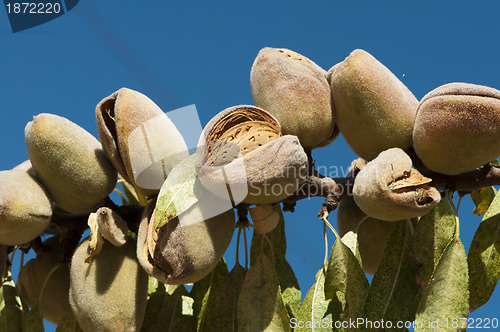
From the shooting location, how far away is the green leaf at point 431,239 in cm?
145

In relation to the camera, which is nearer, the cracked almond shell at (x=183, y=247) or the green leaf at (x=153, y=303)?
the cracked almond shell at (x=183, y=247)

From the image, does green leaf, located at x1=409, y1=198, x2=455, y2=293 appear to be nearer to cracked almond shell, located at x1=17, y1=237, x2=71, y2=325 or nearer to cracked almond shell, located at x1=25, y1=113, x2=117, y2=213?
cracked almond shell, located at x1=25, y1=113, x2=117, y2=213

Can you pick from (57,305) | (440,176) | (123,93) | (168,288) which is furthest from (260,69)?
(57,305)

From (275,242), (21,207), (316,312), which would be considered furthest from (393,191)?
(21,207)

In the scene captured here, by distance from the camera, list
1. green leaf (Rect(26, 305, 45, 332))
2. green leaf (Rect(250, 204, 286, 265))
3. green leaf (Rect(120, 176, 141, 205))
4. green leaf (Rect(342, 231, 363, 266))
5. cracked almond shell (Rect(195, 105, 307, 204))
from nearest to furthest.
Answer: cracked almond shell (Rect(195, 105, 307, 204)) < green leaf (Rect(342, 231, 363, 266)) < green leaf (Rect(26, 305, 45, 332)) < green leaf (Rect(250, 204, 286, 265)) < green leaf (Rect(120, 176, 141, 205))

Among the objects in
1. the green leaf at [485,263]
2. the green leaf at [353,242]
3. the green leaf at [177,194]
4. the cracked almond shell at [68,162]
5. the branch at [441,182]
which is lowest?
the green leaf at [485,263]

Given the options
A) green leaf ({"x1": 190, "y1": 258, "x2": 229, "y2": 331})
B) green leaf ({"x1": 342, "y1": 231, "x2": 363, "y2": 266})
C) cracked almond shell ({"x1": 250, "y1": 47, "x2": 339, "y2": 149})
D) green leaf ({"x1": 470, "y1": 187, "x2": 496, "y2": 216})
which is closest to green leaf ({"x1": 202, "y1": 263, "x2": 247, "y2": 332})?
green leaf ({"x1": 190, "y1": 258, "x2": 229, "y2": 331})

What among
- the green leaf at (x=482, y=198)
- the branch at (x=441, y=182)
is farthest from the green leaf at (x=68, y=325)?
the green leaf at (x=482, y=198)

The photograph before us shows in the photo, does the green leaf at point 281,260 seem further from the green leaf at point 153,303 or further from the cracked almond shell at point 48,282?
the cracked almond shell at point 48,282

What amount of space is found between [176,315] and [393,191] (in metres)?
0.63

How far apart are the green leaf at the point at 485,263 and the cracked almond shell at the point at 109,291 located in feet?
2.44

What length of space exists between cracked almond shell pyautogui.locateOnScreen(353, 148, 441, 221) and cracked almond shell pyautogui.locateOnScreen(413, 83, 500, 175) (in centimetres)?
10

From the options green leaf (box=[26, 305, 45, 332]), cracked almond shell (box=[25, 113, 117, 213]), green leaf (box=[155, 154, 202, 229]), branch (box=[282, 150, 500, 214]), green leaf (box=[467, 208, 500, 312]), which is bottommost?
green leaf (box=[467, 208, 500, 312])

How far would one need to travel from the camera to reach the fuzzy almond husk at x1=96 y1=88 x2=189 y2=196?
1440 mm
